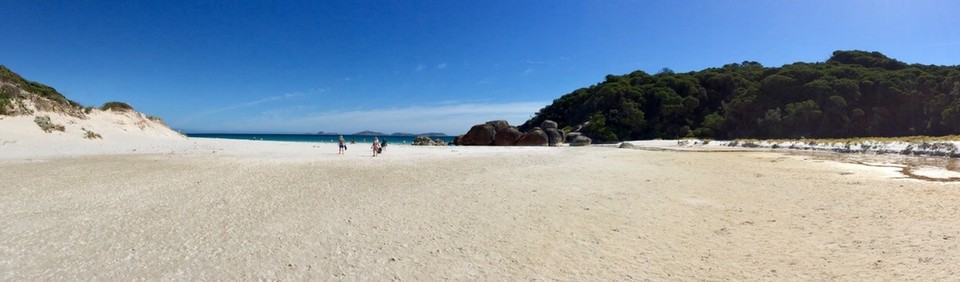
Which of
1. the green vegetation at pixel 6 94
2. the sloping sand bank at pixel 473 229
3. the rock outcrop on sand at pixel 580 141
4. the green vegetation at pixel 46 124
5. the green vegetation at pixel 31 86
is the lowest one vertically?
the sloping sand bank at pixel 473 229

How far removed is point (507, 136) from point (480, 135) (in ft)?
9.93

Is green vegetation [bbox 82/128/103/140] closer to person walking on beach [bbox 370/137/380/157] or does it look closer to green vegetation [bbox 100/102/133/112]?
green vegetation [bbox 100/102/133/112]

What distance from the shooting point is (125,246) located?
5672mm

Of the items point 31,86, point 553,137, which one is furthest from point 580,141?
point 31,86

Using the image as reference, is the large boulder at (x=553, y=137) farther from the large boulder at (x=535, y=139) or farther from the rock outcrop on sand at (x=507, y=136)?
the large boulder at (x=535, y=139)

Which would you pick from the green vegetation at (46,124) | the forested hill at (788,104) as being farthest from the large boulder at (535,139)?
the green vegetation at (46,124)

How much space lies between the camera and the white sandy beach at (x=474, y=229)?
4977mm

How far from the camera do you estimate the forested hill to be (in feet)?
145

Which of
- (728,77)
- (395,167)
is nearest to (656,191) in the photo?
(395,167)

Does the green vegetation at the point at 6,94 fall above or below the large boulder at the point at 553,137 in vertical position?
above

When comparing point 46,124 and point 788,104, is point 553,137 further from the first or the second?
point 46,124

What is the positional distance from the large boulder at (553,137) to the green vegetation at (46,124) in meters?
39.1

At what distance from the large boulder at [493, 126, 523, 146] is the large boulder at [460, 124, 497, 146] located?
56cm

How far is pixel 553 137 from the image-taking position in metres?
45.7
